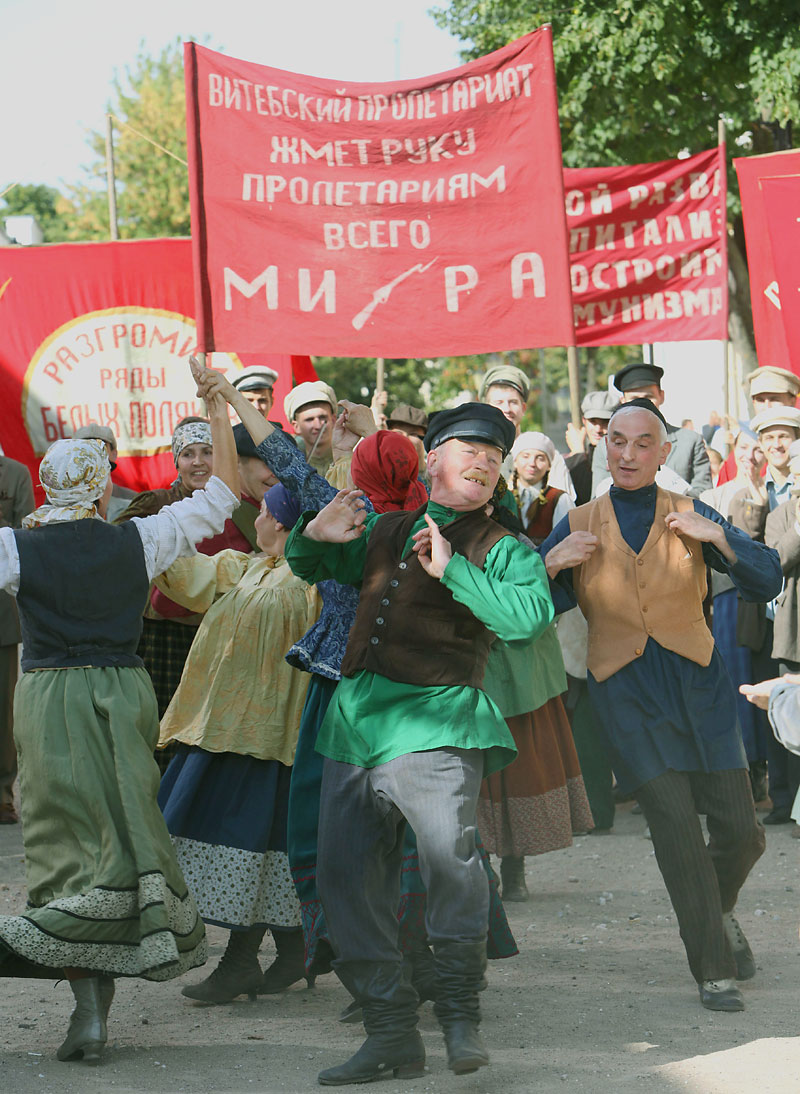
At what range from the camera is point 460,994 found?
4094mm

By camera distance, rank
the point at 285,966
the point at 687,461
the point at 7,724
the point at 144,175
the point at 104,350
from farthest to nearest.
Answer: the point at 144,175 → the point at 104,350 → the point at 687,461 → the point at 7,724 → the point at 285,966

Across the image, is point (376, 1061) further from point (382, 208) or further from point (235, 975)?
point (382, 208)

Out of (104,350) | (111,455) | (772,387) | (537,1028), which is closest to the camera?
(537,1028)

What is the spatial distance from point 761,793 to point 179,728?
4650 mm

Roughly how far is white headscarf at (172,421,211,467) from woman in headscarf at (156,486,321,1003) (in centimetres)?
113

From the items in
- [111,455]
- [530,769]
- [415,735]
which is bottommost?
[530,769]

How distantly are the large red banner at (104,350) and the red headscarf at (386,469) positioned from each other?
16.2 feet

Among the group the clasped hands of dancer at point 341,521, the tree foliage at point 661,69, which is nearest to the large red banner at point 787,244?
the clasped hands of dancer at point 341,521

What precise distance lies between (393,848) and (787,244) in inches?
207

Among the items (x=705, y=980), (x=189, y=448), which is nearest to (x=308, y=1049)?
(x=705, y=980)

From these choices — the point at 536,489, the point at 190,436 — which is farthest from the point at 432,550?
the point at 536,489

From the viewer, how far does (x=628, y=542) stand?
522cm

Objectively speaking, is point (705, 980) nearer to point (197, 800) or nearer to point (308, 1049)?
point (308, 1049)

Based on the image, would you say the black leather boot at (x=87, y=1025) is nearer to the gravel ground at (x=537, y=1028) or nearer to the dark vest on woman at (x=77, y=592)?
the gravel ground at (x=537, y=1028)
